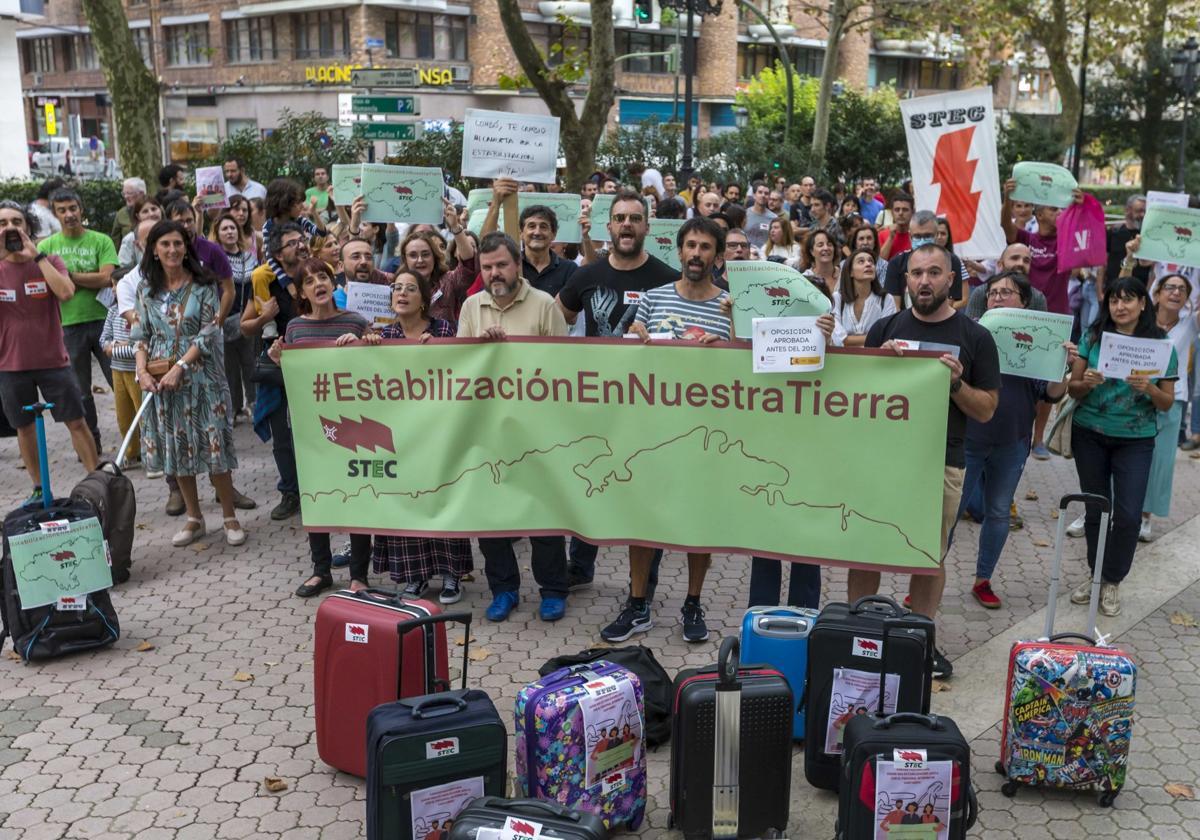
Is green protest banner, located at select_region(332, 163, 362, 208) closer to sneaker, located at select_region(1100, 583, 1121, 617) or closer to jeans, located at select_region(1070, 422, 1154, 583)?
jeans, located at select_region(1070, 422, 1154, 583)

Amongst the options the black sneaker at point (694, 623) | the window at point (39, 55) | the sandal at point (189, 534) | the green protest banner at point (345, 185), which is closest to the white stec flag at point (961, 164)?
the black sneaker at point (694, 623)

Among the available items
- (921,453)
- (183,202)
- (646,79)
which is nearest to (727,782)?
(921,453)

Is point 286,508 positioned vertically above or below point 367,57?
below

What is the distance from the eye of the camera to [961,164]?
779 cm

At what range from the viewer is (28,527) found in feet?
20.4

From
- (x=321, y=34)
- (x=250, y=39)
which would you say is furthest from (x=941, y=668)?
(x=250, y=39)

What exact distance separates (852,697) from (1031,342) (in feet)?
8.96

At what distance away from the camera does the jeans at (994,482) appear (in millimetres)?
6895

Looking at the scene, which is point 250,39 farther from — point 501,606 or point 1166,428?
point 1166,428

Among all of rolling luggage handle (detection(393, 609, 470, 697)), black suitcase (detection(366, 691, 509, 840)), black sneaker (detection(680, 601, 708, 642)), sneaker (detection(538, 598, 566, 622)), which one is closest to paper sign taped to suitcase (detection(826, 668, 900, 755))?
black suitcase (detection(366, 691, 509, 840))

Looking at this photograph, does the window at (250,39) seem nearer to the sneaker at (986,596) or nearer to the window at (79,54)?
the window at (79,54)

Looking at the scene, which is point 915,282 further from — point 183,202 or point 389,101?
point 389,101

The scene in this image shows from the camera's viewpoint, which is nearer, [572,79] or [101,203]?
[572,79]

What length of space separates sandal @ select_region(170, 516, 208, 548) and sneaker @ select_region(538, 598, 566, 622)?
9.16ft
